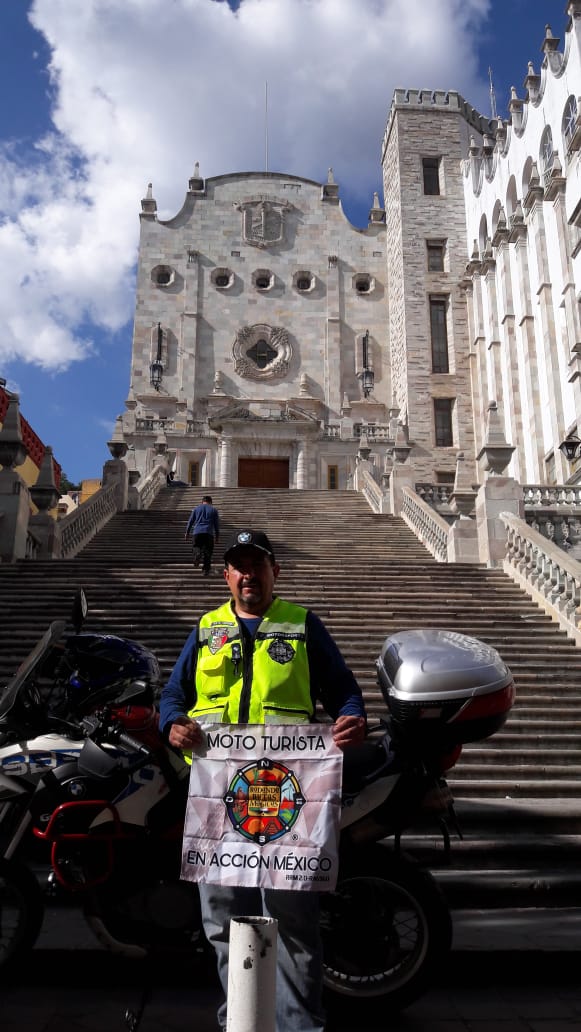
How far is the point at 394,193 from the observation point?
117ft

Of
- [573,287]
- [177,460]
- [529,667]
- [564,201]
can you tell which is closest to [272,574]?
[529,667]

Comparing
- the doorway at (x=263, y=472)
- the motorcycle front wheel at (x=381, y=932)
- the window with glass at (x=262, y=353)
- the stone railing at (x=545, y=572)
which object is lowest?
the motorcycle front wheel at (x=381, y=932)

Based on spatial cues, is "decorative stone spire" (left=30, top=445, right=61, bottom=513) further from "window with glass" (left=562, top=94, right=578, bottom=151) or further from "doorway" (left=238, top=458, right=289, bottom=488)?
"window with glass" (left=562, top=94, right=578, bottom=151)

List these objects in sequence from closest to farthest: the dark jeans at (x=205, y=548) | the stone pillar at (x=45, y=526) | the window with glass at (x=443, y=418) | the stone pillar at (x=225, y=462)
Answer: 1. the dark jeans at (x=205, y=548)
2. the stone pillar at (x=45, y=526)
3. the stone pillar at (x=225, y=462)
4. the window with glass at (x=443, y=418)

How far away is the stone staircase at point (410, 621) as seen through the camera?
16.9ft

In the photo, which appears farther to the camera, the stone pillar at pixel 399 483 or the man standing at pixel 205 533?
the stone pillar at pixel 399 483

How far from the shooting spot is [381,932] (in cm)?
311

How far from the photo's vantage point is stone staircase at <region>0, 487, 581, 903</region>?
5.14 m

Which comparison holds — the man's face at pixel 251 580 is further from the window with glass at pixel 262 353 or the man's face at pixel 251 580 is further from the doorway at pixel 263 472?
the window with glass at pixel 262 353

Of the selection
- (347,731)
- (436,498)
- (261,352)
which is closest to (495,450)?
(436,498)

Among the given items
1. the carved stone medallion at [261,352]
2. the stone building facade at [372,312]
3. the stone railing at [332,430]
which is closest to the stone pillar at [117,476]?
the stone building facade at [372,312]

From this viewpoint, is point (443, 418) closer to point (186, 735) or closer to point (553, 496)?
point (553, 496)

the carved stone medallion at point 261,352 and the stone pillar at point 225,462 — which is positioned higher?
the carved stone medallion at point 261,352

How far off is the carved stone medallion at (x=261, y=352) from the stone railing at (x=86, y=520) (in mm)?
16643
